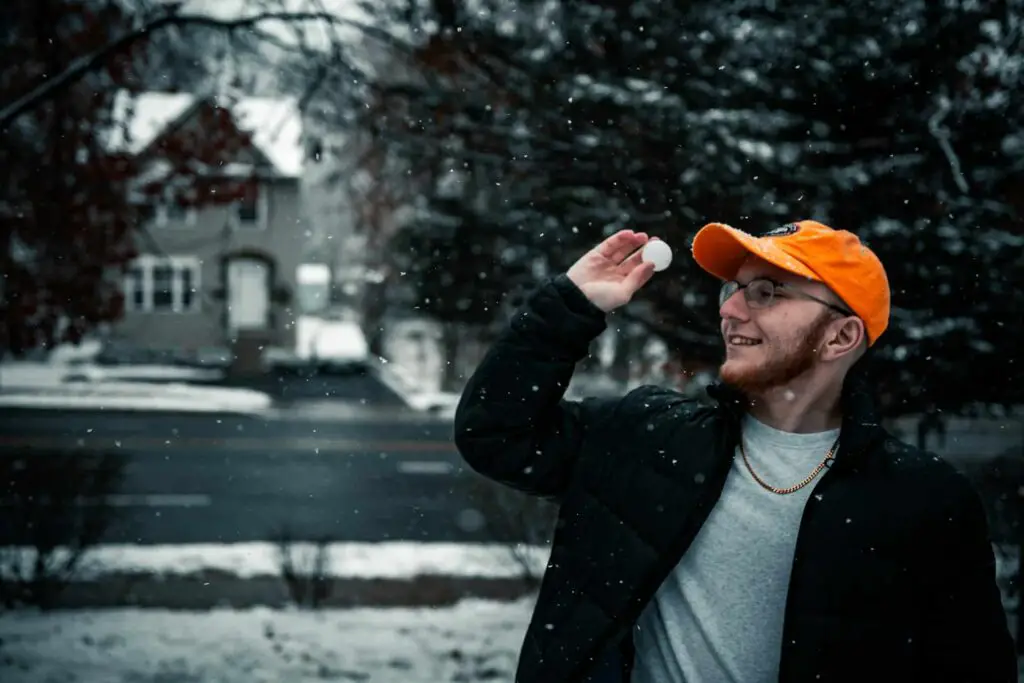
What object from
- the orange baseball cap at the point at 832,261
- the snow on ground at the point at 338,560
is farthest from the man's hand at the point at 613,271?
the snow on ground at the point at 338,560

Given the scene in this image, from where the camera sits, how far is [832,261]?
1886 mm

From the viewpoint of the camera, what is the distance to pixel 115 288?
6.01m

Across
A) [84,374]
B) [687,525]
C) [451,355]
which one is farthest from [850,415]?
[84,374]

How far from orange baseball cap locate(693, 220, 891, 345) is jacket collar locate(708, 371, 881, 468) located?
0.13 metres

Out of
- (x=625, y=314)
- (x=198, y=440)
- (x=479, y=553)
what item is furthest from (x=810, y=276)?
(x=198, y=440)

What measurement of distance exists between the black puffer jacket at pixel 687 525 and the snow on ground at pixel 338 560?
4.95 metres

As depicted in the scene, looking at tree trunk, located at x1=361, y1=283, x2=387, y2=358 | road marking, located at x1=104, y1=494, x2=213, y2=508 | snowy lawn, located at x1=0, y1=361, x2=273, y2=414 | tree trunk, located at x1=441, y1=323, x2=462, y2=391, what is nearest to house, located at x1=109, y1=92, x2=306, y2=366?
snowy lawn, located at x1=0, y1=361, x2=273, y2=414

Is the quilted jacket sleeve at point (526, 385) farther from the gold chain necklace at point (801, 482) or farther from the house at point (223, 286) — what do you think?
the house at point (223, 286)

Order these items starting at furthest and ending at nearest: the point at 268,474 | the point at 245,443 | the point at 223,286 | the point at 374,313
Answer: the point at 223,286 < the point at 374,313 < the point at 245,443 < the point at 268,474

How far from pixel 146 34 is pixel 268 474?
9.15 metres

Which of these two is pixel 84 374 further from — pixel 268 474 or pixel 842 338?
pixel 842 338

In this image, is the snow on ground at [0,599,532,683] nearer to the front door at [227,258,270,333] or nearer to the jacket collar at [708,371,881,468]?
the jacket collar at [708,371,881,468]

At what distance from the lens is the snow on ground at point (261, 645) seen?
528 cm

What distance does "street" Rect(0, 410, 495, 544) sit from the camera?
9852 millimetres
